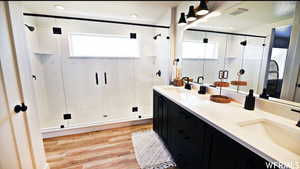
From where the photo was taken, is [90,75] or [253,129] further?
[90,75]

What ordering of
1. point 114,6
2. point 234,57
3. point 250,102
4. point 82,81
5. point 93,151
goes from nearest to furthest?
1. point 114,6
2. point 250,102
3. point 234,57
4. point 93,151
5. point 82,81

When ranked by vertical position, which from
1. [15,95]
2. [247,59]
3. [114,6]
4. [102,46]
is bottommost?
[15,95]

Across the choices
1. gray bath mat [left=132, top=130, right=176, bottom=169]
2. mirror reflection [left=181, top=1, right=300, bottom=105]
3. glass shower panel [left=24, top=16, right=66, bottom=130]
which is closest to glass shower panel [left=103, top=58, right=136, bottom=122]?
gray bath mat [left=132, top=130, right=176, bottom=169]

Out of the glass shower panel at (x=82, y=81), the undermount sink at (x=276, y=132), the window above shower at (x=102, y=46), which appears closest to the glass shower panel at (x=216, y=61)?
the undermount sink at (x=276, y=132)

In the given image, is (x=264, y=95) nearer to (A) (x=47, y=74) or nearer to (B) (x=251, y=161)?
(B) (x=251, y=161)

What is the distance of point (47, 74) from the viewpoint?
6.98ft

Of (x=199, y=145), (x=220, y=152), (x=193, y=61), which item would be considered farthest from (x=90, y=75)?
(x=220, y=152)

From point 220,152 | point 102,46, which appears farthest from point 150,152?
point 102,46

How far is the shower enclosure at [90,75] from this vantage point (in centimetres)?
208

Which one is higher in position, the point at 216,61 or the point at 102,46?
the point at 102,46

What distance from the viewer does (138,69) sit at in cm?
264

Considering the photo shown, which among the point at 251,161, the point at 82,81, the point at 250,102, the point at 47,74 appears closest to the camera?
the point at 251,161

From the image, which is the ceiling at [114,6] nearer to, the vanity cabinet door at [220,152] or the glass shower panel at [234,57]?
the vanity cabinet door at [220,152]

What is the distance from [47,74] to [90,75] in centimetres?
66
